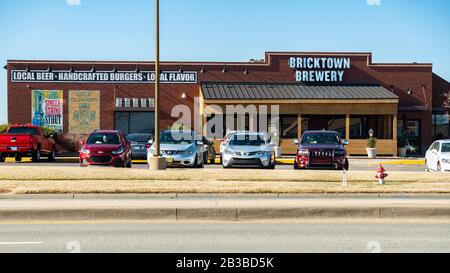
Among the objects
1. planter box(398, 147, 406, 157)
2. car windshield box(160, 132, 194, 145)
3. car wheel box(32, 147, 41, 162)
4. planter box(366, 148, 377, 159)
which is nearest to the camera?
car windshield box(160, 132, 194, 145)

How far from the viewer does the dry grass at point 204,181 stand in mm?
16203

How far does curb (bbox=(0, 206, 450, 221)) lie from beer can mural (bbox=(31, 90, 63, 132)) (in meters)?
29.4

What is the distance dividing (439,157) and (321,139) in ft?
14.4

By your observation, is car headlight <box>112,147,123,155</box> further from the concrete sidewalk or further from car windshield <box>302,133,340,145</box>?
the concrete sidewalk

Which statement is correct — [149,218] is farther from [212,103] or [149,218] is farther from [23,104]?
[23,104]

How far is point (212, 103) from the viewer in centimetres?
3862

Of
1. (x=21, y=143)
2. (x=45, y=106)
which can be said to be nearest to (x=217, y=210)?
(x=21, y=143)

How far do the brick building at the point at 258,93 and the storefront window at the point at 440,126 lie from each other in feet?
0.34

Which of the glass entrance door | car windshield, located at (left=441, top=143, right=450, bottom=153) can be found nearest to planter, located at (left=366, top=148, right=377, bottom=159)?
the glass entrance door

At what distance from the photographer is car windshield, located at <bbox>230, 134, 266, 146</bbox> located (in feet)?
78.9

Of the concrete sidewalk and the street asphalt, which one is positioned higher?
the concrete sidewalk

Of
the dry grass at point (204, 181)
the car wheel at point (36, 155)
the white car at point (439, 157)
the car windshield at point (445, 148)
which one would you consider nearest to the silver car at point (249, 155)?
the dry grass at point (204, 181)

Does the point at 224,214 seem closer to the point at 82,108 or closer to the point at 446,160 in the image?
the point at 446,160

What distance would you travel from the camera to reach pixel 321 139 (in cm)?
2392
